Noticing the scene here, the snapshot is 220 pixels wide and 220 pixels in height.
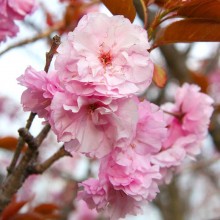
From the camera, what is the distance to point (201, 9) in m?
1.00

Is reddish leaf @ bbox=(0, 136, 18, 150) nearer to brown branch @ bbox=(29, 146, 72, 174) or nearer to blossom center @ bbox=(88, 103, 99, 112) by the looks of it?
brown branch @ bbox=(29, 146, 72, 174)

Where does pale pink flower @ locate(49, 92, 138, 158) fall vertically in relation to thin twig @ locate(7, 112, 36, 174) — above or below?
above

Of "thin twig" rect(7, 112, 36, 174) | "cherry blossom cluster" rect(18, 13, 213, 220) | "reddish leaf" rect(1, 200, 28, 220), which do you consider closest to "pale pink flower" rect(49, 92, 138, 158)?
"cherry blossom cluster" rect(18, 13, 213, 220)

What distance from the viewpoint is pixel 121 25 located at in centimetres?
84

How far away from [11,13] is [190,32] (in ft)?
1.72

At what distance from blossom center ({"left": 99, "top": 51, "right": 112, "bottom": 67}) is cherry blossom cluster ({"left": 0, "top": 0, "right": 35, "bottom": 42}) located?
0.50m

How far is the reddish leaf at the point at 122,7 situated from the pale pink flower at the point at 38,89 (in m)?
0.25

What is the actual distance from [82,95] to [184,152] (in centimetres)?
53

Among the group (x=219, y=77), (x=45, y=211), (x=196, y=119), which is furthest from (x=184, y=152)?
(x=219, y=77)

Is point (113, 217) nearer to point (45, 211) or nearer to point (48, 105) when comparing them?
point (48, 105)

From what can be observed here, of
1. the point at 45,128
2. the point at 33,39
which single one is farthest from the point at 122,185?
the point at 33,39

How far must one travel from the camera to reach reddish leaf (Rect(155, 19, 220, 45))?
106 centimetres

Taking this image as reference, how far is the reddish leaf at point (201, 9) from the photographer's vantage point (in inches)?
38.3

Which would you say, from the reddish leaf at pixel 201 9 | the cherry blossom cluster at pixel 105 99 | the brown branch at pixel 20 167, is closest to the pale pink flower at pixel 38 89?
the cherry blossom cluster at pixel 105 99
